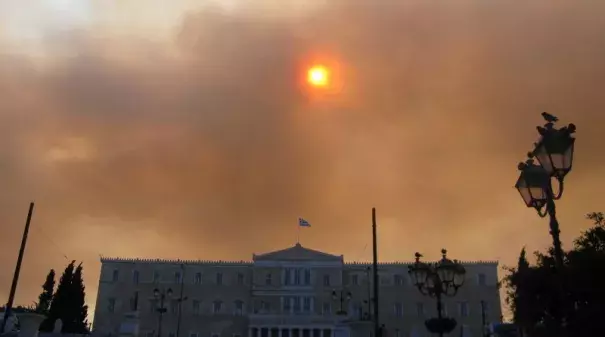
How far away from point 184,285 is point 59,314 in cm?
1595

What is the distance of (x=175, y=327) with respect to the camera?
7144 centimetres

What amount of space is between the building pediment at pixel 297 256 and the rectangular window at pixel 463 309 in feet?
54.2

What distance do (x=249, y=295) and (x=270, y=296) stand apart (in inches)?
116

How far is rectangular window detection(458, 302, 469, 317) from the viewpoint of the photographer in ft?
236

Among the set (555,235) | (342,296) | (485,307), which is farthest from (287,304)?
(555,235)

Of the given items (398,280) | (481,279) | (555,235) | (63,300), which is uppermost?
(481,279)

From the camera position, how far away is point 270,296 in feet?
241

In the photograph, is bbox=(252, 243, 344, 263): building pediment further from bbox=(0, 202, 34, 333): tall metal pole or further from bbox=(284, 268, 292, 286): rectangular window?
bbox=(0, 202, 34, 333): tall metal pole

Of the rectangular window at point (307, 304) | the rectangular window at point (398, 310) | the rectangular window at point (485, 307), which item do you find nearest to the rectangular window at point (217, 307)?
the rectangular window at point (307, 304)

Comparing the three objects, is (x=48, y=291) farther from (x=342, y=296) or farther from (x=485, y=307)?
(x=485, y=307)

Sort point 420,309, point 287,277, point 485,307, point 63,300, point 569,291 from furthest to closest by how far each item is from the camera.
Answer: point 287,277 → point 420,309 → point 485,307 → point 63,300 → point 569,291

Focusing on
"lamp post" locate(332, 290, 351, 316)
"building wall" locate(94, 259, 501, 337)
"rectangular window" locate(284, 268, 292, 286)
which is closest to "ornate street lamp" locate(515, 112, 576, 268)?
"building wall" locate(94, 259, 501, 337)

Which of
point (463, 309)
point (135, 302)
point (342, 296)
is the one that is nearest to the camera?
point (463, 309)

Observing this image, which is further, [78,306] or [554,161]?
[78,306]
